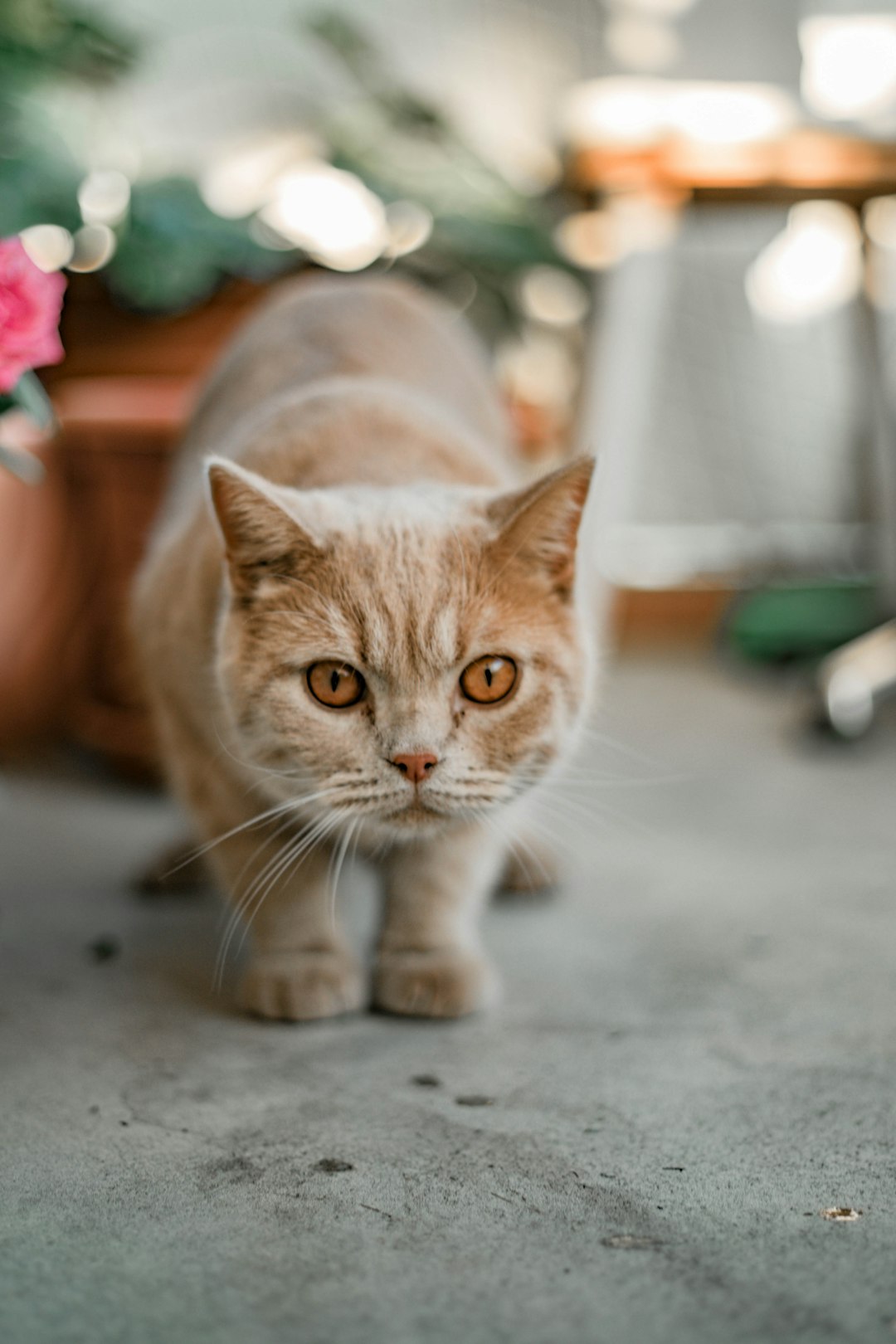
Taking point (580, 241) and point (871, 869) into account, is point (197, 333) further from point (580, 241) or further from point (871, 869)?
point (871, 869)

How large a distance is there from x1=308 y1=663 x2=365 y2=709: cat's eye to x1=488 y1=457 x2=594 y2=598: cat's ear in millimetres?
174

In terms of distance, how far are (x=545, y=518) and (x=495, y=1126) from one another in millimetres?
516

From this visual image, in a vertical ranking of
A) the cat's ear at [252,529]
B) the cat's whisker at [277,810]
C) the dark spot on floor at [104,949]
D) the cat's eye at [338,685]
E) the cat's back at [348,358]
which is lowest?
the dark spot on floor at [104,949]

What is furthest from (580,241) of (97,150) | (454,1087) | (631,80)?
(454,1087)

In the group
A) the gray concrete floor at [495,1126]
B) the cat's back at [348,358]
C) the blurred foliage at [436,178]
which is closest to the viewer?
the gray concrete floor at [495,1126]

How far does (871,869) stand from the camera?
63.9 inches

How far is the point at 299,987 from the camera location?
121cm

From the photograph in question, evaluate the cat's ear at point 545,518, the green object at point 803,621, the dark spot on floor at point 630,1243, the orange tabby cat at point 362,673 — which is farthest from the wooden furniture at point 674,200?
the dark spot on floor at point 630,1243

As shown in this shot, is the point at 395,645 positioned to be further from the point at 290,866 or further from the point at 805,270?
the point at 805,270

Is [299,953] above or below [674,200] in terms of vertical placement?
below

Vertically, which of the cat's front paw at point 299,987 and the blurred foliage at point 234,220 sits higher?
the blurred foliage at point 234,220

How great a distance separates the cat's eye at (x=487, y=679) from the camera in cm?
111

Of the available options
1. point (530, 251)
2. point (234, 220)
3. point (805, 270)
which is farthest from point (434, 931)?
point (805, 270)

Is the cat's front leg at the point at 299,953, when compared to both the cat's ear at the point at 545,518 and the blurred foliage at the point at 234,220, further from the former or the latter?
the blurred foliage at the point at 234,220
